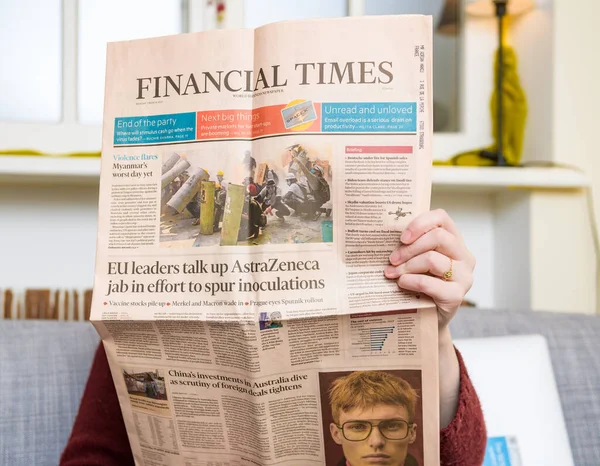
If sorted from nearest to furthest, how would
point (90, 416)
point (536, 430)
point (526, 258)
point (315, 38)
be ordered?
point (315, 38) → point (90, 416) → point (536, 430) → point (526, 258)

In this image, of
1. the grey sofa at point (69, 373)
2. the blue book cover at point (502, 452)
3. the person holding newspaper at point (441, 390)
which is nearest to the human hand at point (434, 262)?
the person holding newspaper at point (441, 390)

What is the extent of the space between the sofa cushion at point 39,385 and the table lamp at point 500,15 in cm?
109

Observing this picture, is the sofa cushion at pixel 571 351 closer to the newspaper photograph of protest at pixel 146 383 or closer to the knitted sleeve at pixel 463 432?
the knitted sleeve at pixel 463 432

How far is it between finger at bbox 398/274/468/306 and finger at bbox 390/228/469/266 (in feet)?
0.07

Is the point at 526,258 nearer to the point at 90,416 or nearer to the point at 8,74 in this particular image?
the point at 90,416

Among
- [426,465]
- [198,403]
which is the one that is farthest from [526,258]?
[198,403]

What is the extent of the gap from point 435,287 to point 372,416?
0.51 ft

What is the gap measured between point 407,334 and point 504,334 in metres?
0.67

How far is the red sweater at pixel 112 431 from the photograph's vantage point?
0.78m

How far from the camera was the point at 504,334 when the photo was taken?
3.99 feet

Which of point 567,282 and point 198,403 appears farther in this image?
→ point 567,282

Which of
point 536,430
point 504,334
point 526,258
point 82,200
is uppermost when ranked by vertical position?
point 82,200

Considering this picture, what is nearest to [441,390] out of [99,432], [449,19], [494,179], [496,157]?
[99,432]

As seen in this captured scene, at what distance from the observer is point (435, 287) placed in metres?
0.62
